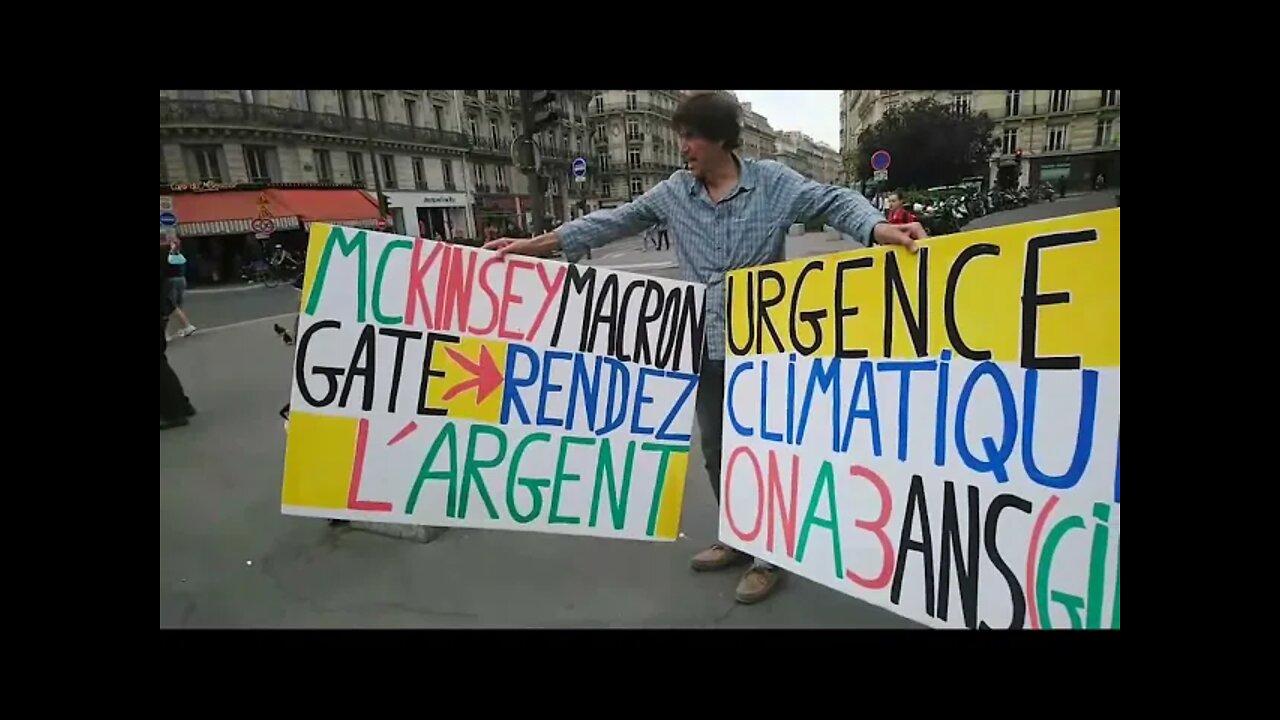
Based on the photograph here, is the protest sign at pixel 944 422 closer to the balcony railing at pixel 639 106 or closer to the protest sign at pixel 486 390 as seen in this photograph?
the protest sign at pixel 486 390

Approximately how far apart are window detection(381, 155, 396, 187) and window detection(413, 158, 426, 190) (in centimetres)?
51

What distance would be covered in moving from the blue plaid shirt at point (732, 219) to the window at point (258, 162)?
1202cm

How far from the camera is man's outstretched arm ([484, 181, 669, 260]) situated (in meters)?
1.95

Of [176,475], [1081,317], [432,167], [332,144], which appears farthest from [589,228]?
[432,167]

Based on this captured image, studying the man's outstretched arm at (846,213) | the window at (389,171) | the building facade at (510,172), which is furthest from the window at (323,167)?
the man's outstretched arm at (846,213)

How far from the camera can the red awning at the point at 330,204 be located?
45.9 feet

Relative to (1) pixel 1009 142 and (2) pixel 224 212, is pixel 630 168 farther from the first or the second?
(2) pixel 224 212

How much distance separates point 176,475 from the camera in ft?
11.6

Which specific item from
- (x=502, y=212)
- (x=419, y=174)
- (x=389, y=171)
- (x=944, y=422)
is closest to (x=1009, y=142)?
(x=419, y=174)

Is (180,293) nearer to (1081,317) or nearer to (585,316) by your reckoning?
(585,316)

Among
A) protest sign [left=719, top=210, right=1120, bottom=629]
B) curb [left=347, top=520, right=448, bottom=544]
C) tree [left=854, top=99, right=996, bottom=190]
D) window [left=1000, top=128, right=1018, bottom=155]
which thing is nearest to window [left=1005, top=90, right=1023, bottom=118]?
protest sign [left=719, top=210, right=1120, bottom=629]

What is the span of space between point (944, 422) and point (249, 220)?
1554 centimetres

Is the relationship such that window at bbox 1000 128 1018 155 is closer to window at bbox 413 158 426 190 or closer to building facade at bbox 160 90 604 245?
building facade at bbox 160 90 604 245

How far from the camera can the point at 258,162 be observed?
41.0 feet
